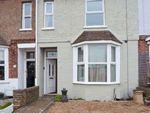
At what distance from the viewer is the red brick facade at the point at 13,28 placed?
9.61m

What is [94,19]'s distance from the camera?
896cm

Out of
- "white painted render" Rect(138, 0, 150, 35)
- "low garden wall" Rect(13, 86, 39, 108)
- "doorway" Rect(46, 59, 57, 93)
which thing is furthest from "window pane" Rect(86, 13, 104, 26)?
"low garden wall" Rect(13, 86, 39, 108)

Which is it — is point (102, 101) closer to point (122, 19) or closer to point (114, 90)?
point (114, 90)

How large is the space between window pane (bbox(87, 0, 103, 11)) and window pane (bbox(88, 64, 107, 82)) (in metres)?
3.15

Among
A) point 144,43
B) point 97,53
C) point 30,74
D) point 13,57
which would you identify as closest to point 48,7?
point 13,57

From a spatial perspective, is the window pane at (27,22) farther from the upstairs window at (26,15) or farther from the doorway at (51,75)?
the doorway at (51,75)

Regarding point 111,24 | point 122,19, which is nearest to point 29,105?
point 111,24

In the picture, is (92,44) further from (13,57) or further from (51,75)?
(13,57)

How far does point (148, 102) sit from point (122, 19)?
14.3 feet

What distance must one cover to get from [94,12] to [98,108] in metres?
5.06

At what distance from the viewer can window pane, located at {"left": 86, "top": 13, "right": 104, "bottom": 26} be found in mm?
8922

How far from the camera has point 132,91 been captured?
840 cm

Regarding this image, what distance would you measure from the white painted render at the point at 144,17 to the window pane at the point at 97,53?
227 centimetres

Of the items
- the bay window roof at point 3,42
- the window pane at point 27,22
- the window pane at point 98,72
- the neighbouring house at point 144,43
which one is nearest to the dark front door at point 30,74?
the bay window roof at point 3,42
